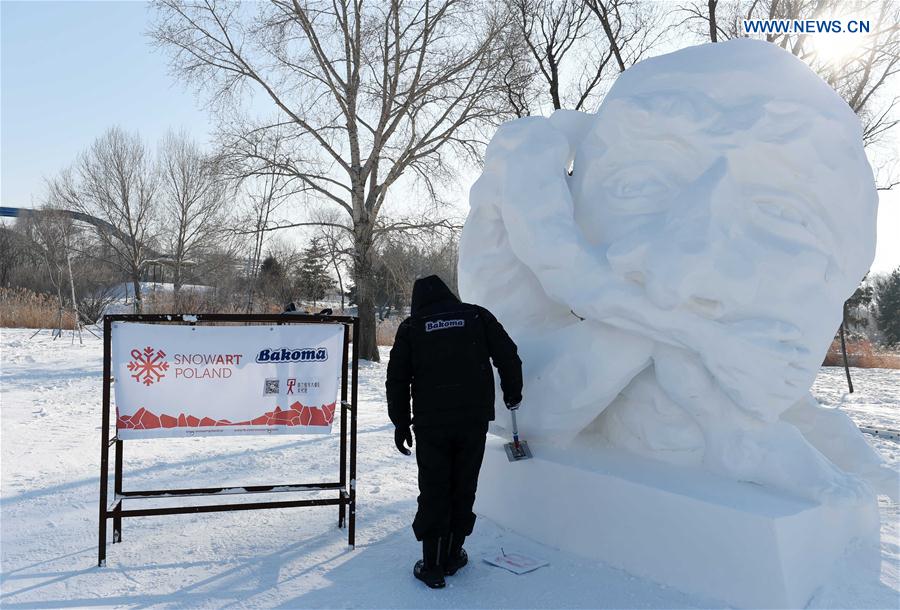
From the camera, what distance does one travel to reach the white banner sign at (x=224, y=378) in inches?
134

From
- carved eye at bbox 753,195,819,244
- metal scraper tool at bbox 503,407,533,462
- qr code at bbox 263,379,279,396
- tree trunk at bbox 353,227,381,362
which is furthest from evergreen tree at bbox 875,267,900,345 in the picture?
qr code at bbox 263,379,279,396

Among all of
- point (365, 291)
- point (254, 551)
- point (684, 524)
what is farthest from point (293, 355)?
point (365, 291)

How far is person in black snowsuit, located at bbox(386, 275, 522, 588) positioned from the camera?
10.4ft

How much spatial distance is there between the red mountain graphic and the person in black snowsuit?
546 mm

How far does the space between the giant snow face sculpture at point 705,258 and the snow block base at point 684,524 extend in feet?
0.69

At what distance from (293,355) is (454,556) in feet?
4.54

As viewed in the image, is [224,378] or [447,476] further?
[224,378]

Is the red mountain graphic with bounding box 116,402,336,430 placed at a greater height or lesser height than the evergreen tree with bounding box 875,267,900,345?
lesser

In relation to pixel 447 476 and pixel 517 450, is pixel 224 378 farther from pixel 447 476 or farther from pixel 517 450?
pixel 517 450

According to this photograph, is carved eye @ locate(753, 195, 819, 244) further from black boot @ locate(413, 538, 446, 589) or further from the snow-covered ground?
black boot @ locate(413, 538, 446, 589)

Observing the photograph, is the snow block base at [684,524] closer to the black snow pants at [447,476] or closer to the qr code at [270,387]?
the black snow pants at [447,476]

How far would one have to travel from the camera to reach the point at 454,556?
330 centimetres

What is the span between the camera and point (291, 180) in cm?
1461

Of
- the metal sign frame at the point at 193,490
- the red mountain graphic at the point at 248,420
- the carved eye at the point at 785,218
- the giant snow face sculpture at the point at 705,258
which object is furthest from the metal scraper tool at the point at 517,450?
the carved eye at the point at 785,218
